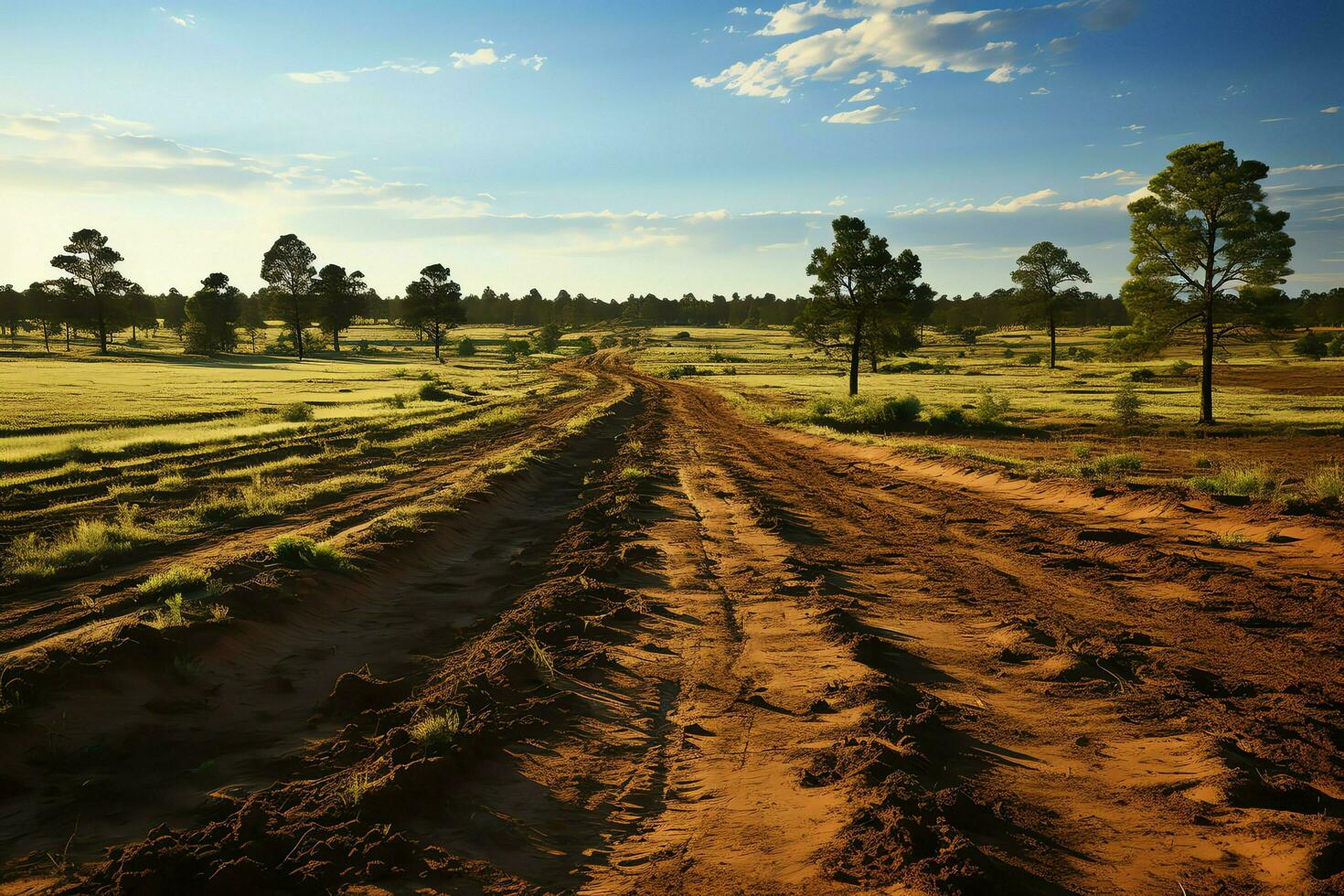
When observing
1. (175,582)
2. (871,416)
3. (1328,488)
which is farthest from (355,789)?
(871,416)

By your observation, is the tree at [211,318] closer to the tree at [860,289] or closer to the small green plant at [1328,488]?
the tree at [860,289]

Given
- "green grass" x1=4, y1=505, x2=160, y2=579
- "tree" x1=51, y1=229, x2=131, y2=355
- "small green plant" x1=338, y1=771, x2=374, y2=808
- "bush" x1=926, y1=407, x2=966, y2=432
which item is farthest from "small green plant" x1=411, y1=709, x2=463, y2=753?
"tree" x1=51, y1=229, x2=131, y2=355

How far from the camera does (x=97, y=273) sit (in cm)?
7681

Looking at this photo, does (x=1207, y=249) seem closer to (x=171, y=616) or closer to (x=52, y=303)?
(x=171, y=616)

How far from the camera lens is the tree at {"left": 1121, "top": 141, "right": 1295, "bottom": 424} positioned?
80.4ft

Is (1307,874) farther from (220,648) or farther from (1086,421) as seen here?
(1086,421)

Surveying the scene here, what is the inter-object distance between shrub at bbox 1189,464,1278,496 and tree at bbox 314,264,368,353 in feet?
313

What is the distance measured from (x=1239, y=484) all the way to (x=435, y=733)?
53.3ft

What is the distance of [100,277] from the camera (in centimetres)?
7706

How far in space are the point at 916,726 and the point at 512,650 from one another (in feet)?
13.9

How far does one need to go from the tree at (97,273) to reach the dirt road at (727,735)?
89.5 metres

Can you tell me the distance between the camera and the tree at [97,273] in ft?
247

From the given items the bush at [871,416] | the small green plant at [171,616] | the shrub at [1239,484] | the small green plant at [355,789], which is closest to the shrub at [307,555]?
the small green plant at [171,616]

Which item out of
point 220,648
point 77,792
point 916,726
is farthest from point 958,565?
→ point 77,792
